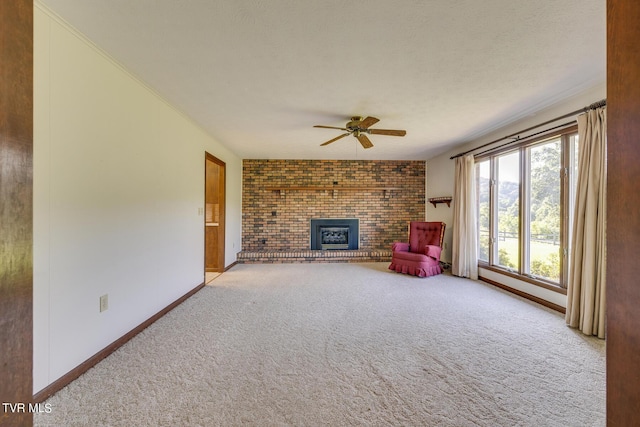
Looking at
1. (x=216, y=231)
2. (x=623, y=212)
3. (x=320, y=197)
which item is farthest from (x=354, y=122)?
(x=216, y=231)

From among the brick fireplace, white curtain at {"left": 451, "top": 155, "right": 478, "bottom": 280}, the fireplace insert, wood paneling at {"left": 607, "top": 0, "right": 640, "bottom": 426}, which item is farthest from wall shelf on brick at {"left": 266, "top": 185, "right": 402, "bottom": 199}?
wood paneling at {"left": 607, "top": 0, "right": 640, "bottom": 426}

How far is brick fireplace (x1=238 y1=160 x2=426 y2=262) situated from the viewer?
583cm

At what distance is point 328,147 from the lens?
186 inches

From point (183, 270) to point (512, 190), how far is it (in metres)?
4.56

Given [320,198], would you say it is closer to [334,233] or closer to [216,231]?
[334,233]

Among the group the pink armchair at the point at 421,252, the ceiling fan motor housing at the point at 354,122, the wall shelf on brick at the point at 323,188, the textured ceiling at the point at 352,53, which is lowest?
the pink armchair at the point at 421,252

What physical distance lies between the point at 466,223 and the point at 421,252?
984 mm

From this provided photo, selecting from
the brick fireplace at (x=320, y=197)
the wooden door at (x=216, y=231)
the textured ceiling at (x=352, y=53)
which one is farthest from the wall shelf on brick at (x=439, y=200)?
the wooden door at (x=216, y=231)

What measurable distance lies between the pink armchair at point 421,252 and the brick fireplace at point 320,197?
3.22 feet

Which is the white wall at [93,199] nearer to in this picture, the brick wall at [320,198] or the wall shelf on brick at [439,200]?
the brick wall at [320,198]

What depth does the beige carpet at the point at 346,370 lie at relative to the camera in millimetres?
1377

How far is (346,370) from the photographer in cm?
175

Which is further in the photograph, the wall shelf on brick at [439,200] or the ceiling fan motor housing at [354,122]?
the wall shelf on brick at [439,200]

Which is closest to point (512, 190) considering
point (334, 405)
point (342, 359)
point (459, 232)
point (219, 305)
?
point (459, 232)
